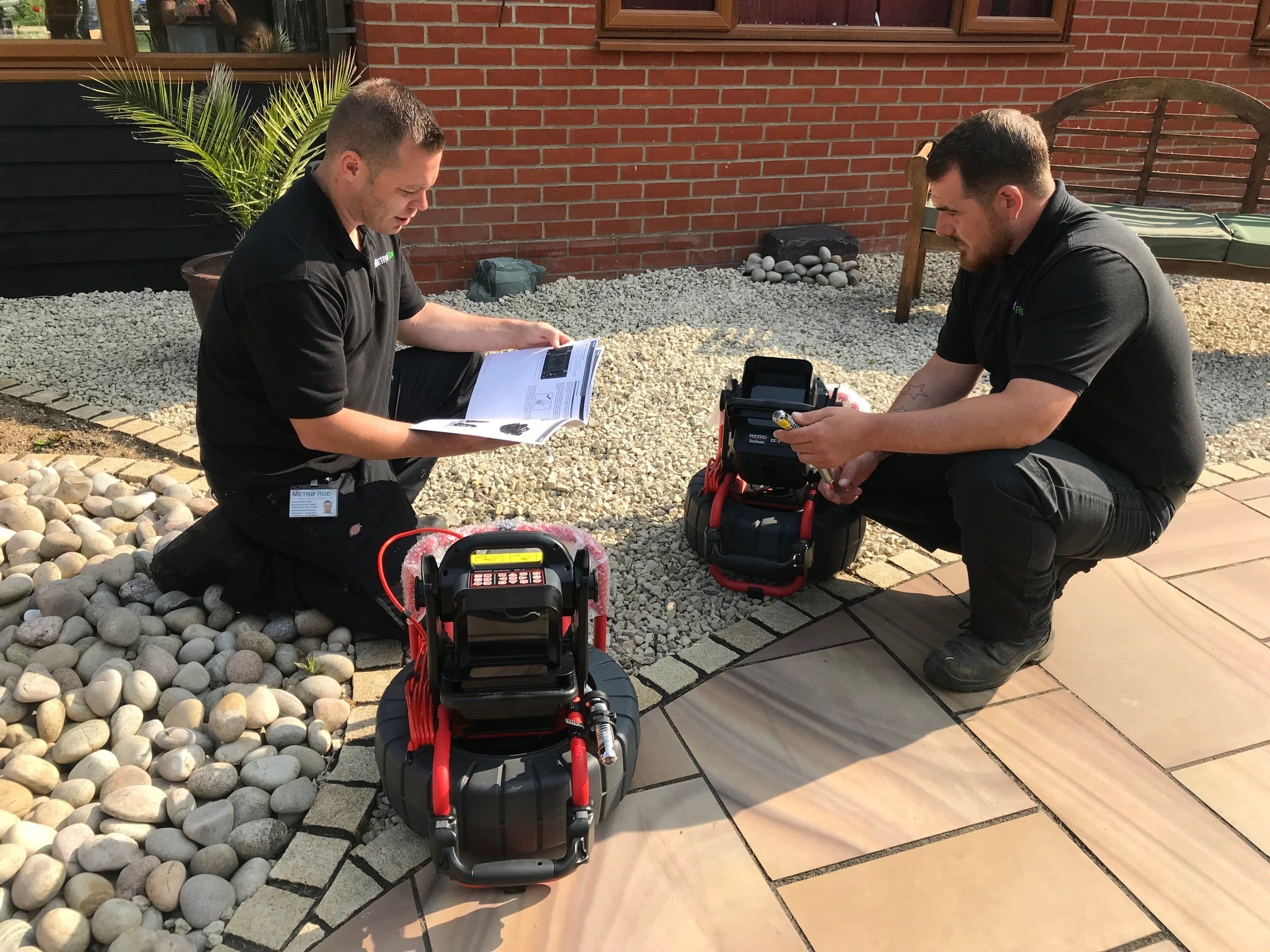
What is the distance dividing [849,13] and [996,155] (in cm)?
421

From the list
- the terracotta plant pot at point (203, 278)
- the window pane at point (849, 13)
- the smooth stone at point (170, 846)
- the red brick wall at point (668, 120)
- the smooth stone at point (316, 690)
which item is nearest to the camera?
the smooth stone at point (170, 846)

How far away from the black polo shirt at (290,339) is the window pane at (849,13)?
12.9 feet

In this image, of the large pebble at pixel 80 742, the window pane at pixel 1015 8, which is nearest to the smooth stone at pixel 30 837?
Answer: the large pebble at pixel 80 742

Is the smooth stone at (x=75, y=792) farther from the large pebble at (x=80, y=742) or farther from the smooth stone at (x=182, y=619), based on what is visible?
the smooth stone at (x=182, y=619)

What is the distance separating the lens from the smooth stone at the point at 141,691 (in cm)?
239

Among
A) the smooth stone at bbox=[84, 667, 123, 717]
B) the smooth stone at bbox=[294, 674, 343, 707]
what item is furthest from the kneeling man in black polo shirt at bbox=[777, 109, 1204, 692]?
the smooth stone at bbox=[84, 667, 123, 717]

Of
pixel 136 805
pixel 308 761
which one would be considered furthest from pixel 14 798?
pixel 308 761

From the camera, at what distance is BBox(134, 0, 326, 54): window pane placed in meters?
5.00

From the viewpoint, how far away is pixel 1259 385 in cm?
482

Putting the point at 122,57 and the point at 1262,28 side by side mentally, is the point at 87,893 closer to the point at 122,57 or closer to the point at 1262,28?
the point at 122,57

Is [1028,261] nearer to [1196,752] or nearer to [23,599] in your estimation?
[1196,752]

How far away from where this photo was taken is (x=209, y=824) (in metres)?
2.05

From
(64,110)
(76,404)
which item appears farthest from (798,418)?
(64,110)

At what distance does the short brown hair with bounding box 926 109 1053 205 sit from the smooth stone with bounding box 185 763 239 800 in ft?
7.35
